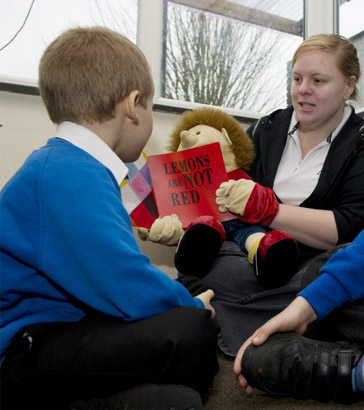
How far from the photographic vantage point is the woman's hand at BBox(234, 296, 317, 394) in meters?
0.71

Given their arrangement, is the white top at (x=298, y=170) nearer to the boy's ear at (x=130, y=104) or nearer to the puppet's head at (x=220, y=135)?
the puppet's head at (x=220, y=135)

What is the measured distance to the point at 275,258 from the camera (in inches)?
36.7

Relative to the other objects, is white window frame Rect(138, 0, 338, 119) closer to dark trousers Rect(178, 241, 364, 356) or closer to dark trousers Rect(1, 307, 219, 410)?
dark trousers Rect(178, 241, 364, 356)

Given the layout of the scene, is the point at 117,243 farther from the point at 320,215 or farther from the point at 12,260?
the point at 320,215

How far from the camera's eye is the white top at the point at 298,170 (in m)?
1.15

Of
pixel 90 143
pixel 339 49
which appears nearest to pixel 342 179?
pixel 339 49

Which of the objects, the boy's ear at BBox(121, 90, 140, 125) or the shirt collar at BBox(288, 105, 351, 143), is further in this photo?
the shirt collar at BBox(288, 105, 351, 143)

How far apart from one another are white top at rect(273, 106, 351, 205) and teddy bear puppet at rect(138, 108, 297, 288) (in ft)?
0.31

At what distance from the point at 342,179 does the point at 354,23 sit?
1040 millimetres

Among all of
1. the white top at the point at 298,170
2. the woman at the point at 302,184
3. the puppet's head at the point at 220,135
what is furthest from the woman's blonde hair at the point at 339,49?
the puppet's head at the point at 220,135

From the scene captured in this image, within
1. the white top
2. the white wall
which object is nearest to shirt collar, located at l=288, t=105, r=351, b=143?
the white top

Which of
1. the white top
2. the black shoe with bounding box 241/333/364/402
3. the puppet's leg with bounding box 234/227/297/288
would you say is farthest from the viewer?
the white top

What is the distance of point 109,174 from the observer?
692 mm

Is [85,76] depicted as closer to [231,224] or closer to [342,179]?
[231,224]
